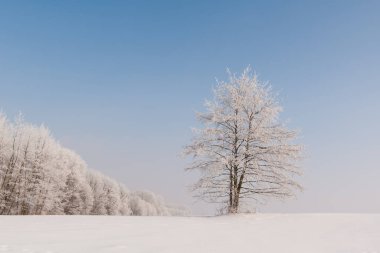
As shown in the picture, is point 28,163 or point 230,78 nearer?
point 230,78

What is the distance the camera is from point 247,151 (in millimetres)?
22297

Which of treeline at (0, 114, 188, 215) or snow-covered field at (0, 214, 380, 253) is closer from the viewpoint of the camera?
snow-covered field at (0, 214, 380, 253)

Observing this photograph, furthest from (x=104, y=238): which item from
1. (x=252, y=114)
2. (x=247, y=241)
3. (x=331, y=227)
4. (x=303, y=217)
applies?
(x=252, y=114)

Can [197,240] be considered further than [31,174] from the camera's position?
No

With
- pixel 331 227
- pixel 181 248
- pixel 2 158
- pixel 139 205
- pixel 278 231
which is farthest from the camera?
pixel 139 205

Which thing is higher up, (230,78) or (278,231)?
(230,78)

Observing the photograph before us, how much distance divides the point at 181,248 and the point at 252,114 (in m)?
15.1

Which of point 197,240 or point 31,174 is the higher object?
point 31,174

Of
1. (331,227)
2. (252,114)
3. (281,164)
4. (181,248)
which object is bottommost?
(181,248)

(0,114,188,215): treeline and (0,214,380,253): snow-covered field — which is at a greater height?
(0,114,188,215): treeline

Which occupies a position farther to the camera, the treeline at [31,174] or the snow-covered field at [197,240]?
the treeline at [31,174]

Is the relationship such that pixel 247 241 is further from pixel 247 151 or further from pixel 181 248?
pixel 247 151

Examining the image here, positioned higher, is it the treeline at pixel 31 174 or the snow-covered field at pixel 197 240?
the treeline at pixel 31 174

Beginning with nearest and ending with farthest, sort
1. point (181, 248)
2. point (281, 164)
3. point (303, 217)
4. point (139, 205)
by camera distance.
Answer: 1. point (181, 248)
2. point (303, 217)
3. point (281, 164)
4. point (139, 205)
